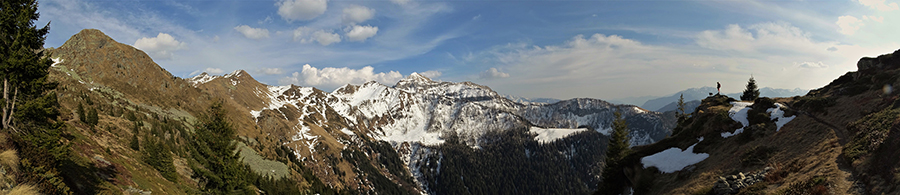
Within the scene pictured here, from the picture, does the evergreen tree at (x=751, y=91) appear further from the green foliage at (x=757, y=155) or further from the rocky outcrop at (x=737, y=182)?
the rocky outcrop at (x=737, y=182)

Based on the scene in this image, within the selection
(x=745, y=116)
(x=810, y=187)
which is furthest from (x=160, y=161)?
(x=745, y=116)

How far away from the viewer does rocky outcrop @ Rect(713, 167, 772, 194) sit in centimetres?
2391

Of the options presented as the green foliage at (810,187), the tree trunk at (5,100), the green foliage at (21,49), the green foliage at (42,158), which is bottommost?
Answer: the green foliage at (810,187)

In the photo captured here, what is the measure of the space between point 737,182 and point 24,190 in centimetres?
4397

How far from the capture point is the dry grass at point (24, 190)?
14.8m

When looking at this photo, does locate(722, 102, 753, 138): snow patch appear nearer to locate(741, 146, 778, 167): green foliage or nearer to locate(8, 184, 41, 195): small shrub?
locate(741, 146, 778, 167): green foliage

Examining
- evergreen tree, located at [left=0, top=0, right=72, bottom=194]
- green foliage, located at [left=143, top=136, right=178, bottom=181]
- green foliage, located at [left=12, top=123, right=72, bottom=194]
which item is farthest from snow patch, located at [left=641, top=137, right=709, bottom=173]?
green foliage, located at [left=143, top=136, right=178, bottom=181]

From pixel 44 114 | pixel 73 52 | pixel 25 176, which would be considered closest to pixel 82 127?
pixel 44 114

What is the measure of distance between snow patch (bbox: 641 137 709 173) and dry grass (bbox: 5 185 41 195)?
51.2 m

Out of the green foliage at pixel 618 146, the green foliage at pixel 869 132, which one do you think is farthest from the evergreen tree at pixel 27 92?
the green foliage at pixel 618 146

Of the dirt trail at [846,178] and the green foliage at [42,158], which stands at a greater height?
the green foliage at [42,158]

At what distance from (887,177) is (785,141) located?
16.0 m

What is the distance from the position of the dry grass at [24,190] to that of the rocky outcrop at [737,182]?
42971 mm

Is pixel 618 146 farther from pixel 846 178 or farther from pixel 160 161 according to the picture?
pixel 160 161
